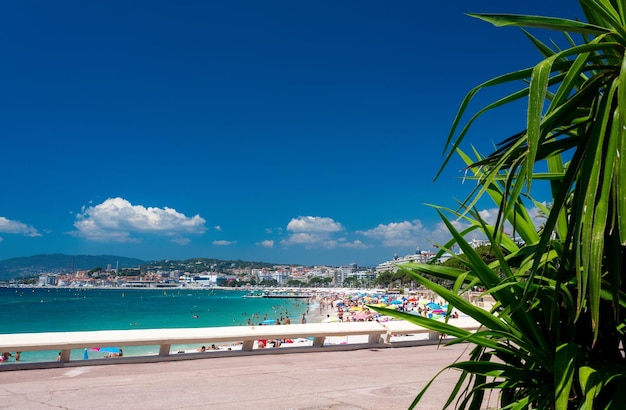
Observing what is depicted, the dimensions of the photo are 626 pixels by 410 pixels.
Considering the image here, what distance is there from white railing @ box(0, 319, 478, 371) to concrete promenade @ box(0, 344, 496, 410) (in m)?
0.36

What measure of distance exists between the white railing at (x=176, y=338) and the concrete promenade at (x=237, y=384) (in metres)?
0.36

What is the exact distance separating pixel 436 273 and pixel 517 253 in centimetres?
49

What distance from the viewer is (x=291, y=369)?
8.29 m

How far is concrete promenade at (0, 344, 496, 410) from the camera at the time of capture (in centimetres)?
564

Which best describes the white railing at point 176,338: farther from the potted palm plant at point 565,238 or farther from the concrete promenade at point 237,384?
the potted palm plant at point 565,238

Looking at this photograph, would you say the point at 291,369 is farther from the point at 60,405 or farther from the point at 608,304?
the point at 608,304

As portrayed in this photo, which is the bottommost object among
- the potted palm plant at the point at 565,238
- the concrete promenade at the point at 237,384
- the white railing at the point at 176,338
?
the concrete promenade at the point at 237,384

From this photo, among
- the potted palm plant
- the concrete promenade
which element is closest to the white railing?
the concrete promenade

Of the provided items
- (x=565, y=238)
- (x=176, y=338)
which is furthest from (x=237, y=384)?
(x=565, y=238)

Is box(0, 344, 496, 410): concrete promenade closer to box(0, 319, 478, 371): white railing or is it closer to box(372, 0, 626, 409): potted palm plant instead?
box(0, 319, 478, 371): white railing

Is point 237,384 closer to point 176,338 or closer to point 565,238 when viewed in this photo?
point 176,338

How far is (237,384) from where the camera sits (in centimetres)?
690

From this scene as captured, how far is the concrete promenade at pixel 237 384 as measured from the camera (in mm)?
5645

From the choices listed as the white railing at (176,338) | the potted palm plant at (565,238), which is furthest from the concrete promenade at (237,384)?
the potted palm plant at (565,238)
